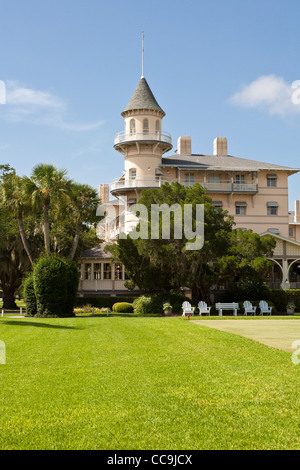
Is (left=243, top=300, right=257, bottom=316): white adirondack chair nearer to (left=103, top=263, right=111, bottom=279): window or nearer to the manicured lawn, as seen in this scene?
(left=103, top=263, right=111, bottom=279): window

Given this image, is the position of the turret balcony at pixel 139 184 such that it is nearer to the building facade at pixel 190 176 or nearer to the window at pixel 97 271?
the building facade at pixel 190 176

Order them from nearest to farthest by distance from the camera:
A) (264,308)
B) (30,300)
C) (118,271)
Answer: (30,300) < (264,308) < (118,271)

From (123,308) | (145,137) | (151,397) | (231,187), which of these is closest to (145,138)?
(145,137)

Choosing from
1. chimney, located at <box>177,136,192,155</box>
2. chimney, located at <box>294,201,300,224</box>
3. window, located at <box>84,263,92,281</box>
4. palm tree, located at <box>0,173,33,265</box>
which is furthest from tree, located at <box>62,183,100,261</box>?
chimney, located at <box>294,201,300,224</box>

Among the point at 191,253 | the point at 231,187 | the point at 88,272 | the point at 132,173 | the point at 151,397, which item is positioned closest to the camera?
the point at 151,397

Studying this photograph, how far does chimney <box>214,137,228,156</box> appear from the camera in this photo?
2238 inches

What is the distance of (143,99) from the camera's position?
5122 centimetres

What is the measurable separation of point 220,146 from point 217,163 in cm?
500

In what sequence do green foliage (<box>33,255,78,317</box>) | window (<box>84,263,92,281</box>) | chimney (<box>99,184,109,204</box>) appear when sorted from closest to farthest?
green foliage (<box>33,255,78,317</box>) < window (<box>84,263,92,281</box>) < chimney (<box>99,184,109,204</box>)

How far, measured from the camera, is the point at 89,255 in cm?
4466

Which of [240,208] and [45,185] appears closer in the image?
[45,185]

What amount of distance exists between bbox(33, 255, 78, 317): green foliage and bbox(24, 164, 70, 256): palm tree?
180cm

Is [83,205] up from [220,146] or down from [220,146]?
down

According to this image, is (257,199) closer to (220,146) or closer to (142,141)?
(220,146)
